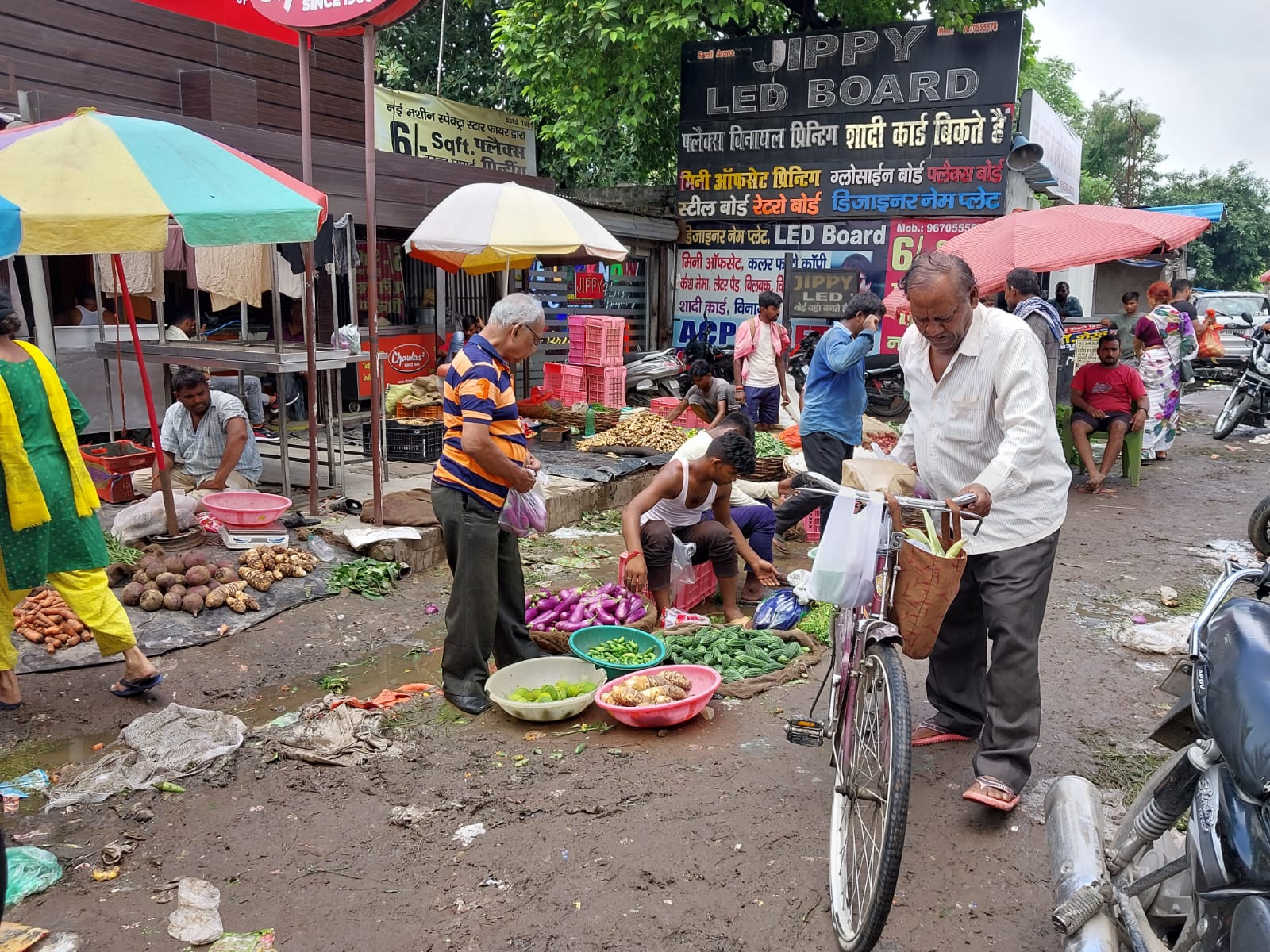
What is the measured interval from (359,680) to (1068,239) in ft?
22.6

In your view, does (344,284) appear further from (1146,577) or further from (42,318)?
(1146,577)

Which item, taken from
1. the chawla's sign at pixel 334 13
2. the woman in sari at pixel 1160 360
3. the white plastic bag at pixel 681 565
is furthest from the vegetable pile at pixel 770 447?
the chawla's sign at pixel 334 13

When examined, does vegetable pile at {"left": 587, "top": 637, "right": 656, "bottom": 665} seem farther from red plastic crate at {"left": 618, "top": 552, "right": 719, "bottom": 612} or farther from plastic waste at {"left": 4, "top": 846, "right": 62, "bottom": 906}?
plastic waste at {"left": 4, "top": 846, "right": 62, "bottom": 906}

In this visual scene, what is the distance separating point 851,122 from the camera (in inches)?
584

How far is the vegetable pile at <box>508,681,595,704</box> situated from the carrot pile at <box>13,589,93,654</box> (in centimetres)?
245

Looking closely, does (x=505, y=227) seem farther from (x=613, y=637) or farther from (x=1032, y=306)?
(x=613, y=637)

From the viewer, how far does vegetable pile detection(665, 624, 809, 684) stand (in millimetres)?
4766

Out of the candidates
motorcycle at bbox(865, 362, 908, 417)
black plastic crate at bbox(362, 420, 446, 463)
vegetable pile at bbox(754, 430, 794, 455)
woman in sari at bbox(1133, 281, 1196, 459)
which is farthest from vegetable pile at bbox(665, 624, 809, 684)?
motorcycle at bbox(865, 362, 908, 417)

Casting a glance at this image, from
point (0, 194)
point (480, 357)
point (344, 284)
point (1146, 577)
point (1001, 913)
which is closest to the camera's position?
point (1001, 913)

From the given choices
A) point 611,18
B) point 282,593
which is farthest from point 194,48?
point 282,593

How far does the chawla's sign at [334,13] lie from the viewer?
19.9 ft

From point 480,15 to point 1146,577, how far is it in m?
16.5

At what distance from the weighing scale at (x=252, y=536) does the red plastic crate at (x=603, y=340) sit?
6.18 m

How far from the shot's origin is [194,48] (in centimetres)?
1065
